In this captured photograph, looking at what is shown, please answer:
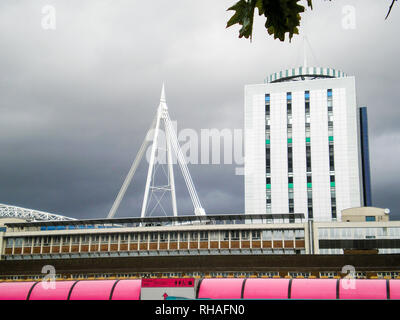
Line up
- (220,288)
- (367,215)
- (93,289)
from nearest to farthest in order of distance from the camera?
(220,288) → (93,289) → (367,215)

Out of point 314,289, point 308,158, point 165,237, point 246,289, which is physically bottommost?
point 246,289

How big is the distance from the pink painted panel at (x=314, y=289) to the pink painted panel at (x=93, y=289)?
12.5 metres

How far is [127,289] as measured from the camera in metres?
33.0

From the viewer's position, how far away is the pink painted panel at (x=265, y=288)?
3099 cm

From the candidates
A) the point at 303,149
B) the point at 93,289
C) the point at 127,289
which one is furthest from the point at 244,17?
the point at 303,149

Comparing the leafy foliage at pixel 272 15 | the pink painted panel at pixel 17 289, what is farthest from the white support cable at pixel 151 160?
the leafy foliage at pixel 272 15

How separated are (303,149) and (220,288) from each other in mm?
81894

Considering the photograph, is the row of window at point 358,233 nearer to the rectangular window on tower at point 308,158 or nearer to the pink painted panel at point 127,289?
the rectangular window on tower at point 308,158

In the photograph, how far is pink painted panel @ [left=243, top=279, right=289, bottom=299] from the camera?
1220 inches

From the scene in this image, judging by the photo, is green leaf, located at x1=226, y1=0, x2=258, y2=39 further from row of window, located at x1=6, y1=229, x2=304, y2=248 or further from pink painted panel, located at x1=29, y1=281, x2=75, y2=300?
row of window, located at x1=6, y1=229, x2=304, y2=248

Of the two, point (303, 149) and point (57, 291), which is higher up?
point (303, 149)

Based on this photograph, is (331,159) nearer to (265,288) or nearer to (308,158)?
(308,158)

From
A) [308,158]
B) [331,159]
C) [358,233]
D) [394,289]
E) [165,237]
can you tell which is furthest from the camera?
[308,158]

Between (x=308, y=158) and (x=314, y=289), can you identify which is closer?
(x=314, y=289)
